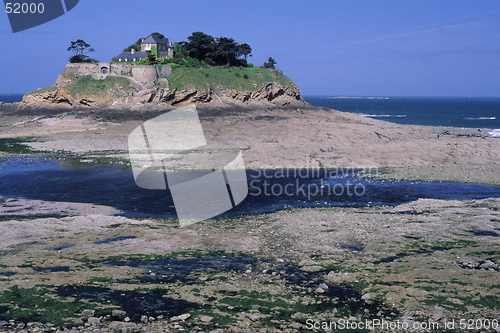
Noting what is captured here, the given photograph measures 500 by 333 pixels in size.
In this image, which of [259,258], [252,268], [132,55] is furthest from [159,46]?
[252,268]

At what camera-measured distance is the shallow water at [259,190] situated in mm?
25297

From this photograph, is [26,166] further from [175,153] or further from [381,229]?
[381,229]

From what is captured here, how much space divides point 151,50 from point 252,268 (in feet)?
210

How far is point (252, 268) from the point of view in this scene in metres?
15.0

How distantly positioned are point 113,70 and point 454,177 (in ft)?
169

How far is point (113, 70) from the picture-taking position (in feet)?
218

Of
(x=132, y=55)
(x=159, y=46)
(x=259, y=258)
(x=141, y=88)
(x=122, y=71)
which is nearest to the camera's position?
(x=259, y=258)

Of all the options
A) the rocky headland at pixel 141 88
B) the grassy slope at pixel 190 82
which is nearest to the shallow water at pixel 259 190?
the rocky headland at pixel 141 88

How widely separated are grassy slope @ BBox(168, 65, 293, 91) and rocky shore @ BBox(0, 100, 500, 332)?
42294 mm

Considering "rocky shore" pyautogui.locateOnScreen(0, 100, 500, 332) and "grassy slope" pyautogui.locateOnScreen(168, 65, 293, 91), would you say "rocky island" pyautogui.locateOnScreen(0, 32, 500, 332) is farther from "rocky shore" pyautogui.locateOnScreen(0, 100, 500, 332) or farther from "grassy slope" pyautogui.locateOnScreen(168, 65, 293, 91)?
"grassy slope" pyautogui.locateOnScreen(168, 65, 293, 91)

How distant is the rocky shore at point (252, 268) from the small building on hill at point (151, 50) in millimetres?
51612

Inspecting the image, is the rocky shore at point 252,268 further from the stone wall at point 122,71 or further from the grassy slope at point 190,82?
the stone wall at point 122,71

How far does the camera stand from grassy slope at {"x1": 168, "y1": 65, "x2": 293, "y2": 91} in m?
64.9

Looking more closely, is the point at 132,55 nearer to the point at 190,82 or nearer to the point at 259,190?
the point at 190,82
